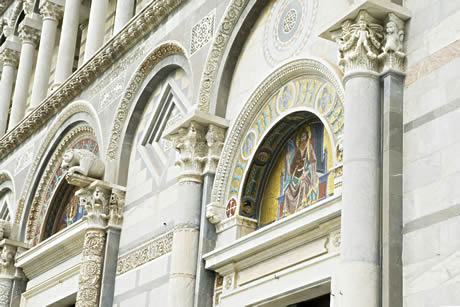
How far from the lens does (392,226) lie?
6.80 meters

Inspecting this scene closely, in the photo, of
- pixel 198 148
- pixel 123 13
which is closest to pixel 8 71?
pixel 123 13

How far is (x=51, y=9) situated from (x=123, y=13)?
3.26 m

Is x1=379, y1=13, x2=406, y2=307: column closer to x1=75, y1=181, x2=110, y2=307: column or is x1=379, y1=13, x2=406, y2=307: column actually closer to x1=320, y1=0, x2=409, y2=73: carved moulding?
x1=320, y1=0, x2=409, y2=73: carved moulding

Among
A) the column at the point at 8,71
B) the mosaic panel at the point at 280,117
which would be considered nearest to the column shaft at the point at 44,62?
the column at the point at 8,71

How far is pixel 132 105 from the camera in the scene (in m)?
12.0

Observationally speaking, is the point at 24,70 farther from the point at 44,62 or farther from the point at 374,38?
the point at 374,38

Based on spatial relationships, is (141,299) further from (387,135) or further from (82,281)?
(387,135)

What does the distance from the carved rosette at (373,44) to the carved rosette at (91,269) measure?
5.03 m

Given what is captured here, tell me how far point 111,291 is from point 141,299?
0.85 metres

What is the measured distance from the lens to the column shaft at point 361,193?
6.67 meters

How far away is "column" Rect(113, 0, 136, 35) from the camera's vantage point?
43.5 ft

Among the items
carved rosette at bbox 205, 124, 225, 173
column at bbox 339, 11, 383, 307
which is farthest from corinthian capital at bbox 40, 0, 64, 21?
column at bbox 339, 11, 383, 307

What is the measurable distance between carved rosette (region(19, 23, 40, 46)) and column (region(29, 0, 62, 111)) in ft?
2.59

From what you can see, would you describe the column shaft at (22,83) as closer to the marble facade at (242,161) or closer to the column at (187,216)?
the marble facade at (242,161)
